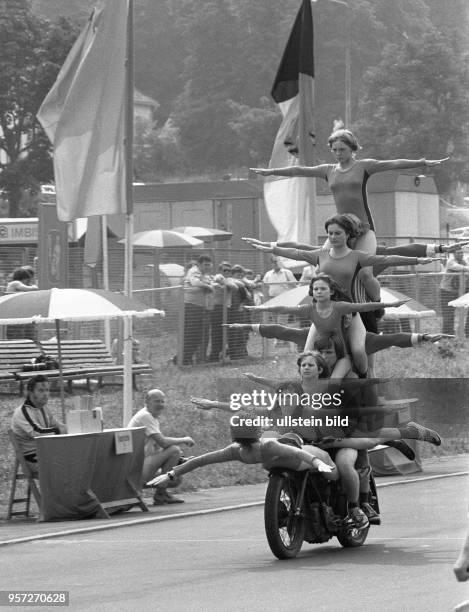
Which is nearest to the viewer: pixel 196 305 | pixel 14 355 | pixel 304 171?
pixel 304 171

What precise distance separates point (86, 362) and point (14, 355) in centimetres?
106

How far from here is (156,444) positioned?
1692cm

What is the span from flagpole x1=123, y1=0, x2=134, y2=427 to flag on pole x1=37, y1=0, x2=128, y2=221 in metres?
0.07

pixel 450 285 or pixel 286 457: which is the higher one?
pixel 450 285

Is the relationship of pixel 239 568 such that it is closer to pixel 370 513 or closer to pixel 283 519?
pixel 283 519

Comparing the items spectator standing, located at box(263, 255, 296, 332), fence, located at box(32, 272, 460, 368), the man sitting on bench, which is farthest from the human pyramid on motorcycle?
spectator standing, located at box(263, 255, 296, 332)

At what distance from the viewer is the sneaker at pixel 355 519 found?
12.2 m

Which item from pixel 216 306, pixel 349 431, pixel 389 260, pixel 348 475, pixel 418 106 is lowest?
pixel 348 475

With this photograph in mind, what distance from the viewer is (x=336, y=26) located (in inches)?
3885

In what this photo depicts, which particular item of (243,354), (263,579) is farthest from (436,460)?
(263,579)

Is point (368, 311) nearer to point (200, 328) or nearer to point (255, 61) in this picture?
point (200, 328)

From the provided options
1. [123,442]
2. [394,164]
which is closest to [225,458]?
[394,164]

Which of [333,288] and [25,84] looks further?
[25,84]

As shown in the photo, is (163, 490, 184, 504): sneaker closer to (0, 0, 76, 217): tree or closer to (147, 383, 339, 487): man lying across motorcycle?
(147, 383, 339, 487): man lying across motorcycle
